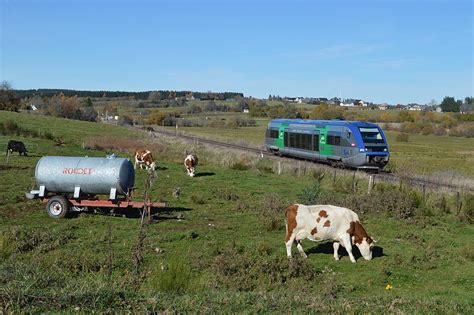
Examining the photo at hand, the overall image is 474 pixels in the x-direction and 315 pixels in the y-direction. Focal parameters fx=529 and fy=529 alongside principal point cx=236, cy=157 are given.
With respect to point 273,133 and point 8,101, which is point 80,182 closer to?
point 273,133

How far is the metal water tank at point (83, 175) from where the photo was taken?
57.6ft

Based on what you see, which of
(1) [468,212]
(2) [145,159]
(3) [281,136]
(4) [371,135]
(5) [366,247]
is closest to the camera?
(5) [366,247]

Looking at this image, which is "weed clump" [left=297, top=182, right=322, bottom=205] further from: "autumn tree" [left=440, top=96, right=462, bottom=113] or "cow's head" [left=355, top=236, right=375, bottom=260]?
"autumn tree" [left=440, top=96, right=462, bottom=113]

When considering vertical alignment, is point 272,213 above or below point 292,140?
below

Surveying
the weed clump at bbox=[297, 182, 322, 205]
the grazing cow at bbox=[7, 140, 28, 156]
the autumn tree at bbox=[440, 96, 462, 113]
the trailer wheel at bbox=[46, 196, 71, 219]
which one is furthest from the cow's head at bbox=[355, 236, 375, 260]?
the autumn tree at bbox=[440, 96, 462, 113]

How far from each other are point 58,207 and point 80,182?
1.06 meters

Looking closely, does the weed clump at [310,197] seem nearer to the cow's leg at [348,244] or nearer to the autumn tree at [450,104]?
the cow's leg at [348,244]

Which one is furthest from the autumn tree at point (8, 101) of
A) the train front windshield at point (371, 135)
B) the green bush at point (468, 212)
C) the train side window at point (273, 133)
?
the green bush at point (468, 212)

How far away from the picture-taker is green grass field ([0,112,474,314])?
722 centimetres

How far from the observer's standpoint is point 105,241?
14219mm

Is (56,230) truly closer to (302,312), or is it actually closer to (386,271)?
(386,271)

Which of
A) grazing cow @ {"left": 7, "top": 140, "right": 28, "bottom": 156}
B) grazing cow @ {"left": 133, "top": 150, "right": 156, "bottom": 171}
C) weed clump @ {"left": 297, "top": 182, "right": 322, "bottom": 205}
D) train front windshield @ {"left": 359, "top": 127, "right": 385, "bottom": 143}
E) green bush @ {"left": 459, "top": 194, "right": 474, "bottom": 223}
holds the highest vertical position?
train front windshield @ {"left": 359, "top": 127, "right": 385, "bottom": 143}

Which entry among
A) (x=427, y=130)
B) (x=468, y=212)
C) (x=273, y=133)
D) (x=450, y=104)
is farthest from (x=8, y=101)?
(x=450, y=104)

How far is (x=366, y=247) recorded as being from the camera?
45.3ft
